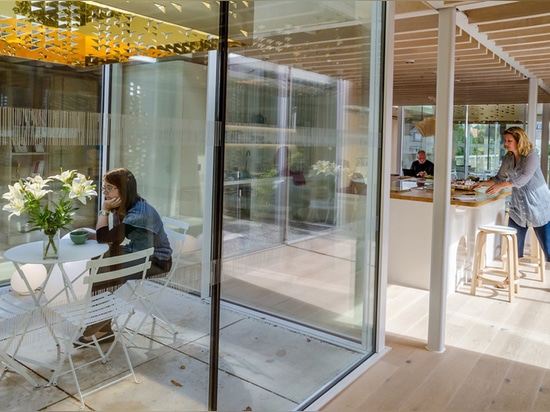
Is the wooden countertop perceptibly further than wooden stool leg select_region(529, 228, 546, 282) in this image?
No

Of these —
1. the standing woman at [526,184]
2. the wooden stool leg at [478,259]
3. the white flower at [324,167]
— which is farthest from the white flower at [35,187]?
the standing woman at [526,184]

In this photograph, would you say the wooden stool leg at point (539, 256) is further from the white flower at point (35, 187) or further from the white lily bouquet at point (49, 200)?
the white flower at point (35, 187)

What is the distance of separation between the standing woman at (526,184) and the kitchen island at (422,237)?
306mm

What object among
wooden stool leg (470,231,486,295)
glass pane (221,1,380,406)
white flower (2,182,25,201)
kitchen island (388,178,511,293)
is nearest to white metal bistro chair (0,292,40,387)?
white flower (2,182,25,201)

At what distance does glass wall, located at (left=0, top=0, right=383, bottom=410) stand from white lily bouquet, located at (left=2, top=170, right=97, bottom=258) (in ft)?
0.16

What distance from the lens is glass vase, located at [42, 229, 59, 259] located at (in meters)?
2.23

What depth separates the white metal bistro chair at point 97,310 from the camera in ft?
7.98

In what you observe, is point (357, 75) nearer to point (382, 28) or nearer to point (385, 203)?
point (382, 28)

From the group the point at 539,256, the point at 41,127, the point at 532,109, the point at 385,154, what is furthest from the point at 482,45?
the point at 41,127

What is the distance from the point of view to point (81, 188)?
228cm

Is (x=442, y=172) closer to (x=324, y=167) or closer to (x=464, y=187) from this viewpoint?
(x=324, y=167)

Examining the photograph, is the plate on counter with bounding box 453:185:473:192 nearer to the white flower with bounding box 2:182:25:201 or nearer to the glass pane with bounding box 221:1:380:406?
the glass pane with bounding box 221:1:380:406

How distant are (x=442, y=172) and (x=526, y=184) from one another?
79.5 inches

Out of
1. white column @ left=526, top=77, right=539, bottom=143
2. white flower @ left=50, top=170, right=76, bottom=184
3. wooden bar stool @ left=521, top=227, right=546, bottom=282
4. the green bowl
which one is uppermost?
white column @ left=526, top=77, right=539, bottom=143
